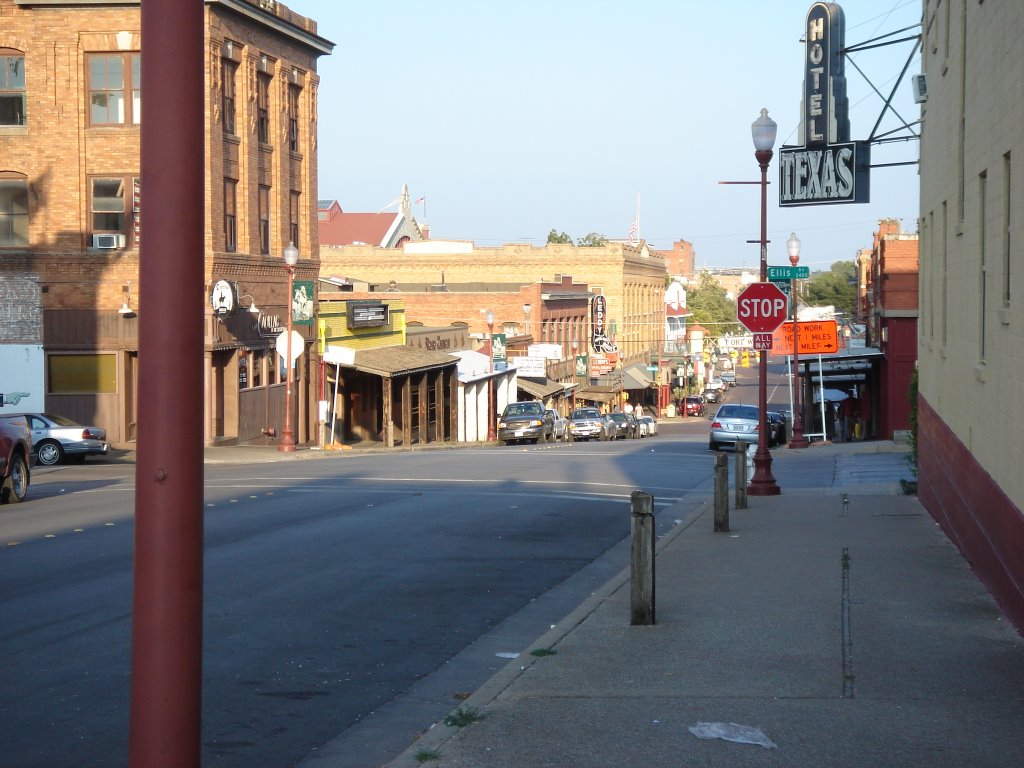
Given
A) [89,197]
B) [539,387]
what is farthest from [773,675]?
[539,387]

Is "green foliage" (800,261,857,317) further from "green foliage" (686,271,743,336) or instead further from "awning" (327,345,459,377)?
"awning" (327,345,459,377)

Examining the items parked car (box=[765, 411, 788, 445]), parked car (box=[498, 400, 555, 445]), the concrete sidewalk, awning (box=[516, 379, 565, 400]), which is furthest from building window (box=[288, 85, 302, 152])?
the concrete sidewalk

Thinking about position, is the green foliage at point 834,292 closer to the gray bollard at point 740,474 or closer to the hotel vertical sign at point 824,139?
the hotel vertical sign at point 824,139

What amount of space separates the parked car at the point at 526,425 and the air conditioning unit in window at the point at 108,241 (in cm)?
1644

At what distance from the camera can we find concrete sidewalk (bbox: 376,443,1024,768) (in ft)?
20.6

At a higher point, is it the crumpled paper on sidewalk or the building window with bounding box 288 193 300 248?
the building window with bounding box 288 193 300 248

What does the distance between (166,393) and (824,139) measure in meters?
24.0

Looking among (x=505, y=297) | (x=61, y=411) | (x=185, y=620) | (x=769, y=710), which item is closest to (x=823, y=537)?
(x=769, y=710)

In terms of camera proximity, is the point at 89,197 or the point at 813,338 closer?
the point at 89,197

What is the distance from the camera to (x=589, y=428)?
52281 mm

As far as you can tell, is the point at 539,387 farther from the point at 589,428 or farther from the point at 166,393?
the point at 166,393

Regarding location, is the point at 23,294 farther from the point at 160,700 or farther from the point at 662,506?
the point at 160,700

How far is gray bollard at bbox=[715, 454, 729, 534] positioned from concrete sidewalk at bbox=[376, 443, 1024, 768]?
1833mm

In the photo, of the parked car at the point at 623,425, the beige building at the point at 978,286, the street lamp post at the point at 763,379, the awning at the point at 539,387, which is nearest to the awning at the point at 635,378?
the awning at the point at 539,387
